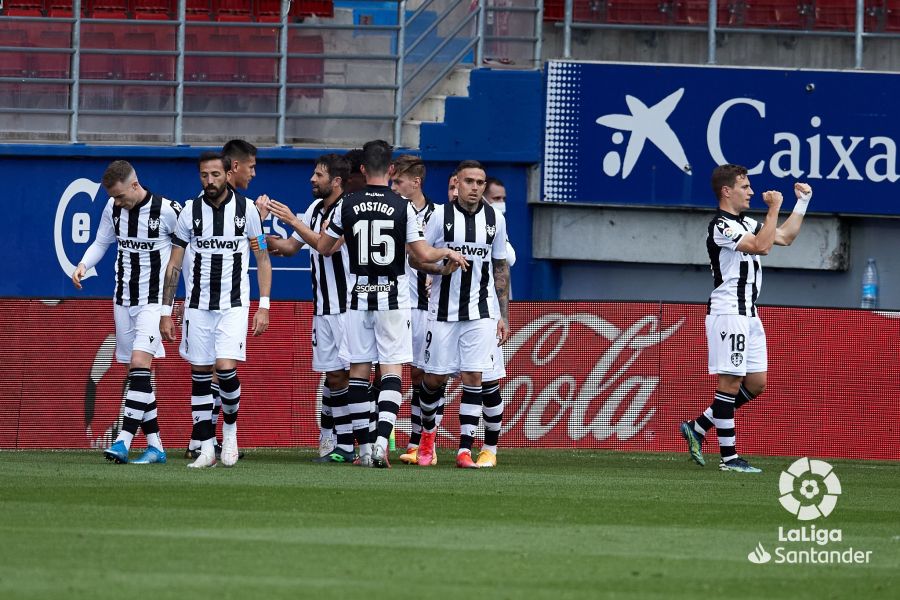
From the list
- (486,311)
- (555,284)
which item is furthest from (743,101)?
(486,311)

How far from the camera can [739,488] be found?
9945 millimetres

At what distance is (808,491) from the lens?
382 inches

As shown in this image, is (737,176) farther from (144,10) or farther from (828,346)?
(144,10)

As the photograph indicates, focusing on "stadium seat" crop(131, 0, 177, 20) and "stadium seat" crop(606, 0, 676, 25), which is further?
"stadium seat" crop(606, 0, 676, 25)

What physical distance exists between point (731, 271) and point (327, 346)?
3152 millimetres

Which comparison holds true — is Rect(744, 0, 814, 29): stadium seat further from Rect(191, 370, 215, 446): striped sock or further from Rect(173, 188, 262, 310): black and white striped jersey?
Rect(191, 370, 215, 446): striped sock

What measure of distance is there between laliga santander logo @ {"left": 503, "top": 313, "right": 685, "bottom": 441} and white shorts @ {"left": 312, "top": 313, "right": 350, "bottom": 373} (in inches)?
97.9

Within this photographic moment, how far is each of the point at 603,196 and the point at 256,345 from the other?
6.23 m

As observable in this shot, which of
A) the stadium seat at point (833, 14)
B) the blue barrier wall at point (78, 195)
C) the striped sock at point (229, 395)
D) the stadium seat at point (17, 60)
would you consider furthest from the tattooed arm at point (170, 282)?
the stadium seat at point (833, 14)

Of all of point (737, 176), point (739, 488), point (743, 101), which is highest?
point (743, 101)

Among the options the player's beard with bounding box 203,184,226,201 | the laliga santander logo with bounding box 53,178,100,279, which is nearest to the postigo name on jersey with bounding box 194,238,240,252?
the player's beard with bounding box 203,184,226,201

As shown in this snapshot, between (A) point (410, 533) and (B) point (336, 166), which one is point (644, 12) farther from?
(A) point (410, 533)

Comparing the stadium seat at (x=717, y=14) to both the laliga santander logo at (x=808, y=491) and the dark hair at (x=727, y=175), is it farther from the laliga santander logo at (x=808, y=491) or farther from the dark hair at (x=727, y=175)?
the laliga santander logo at (x=808, y=491)

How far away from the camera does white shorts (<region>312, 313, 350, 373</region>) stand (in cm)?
1159
